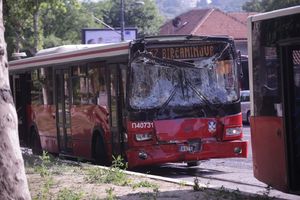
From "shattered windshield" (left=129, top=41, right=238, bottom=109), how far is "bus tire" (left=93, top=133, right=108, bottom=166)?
206cm

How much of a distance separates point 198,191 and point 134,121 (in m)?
3.36

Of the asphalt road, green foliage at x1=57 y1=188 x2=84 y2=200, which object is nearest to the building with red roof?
the asphalt road

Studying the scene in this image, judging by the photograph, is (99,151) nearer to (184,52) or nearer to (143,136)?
(143,136)

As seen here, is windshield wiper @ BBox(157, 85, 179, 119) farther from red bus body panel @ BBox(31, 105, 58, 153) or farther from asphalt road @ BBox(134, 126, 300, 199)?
red bus body panel @ BBox(31, 105, 58, 153)

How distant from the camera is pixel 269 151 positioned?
8.63 m

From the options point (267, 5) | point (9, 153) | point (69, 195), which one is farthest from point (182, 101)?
point (267, 5)

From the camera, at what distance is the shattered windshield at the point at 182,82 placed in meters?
13.1

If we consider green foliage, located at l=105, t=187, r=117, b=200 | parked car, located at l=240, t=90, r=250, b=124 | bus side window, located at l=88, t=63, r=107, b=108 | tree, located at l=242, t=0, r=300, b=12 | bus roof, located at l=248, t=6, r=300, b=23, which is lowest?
parked car, located at l=240, t=90, r=250, b=124

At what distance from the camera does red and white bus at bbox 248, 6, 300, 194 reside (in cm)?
823

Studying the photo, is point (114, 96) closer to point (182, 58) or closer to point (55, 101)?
point (182, 58)

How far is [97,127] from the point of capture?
1477 centimetres

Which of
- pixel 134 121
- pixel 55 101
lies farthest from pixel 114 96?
pixel 55 101

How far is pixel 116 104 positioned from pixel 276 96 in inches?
223

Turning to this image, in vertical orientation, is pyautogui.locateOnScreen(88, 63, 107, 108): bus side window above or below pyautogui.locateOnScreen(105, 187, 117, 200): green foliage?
above
